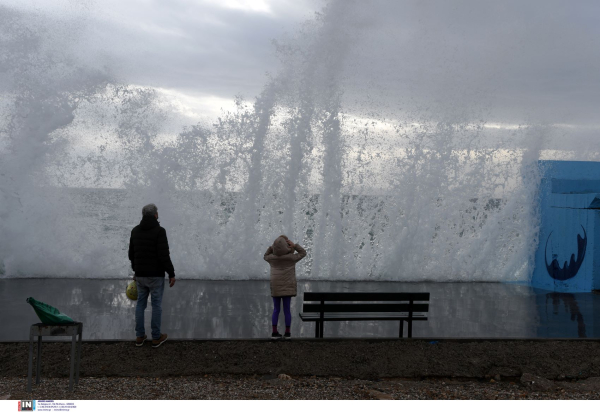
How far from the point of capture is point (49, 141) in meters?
13.6

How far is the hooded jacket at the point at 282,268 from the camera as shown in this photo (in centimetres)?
620

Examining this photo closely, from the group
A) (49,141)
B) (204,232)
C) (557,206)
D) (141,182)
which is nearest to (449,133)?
(557,206)

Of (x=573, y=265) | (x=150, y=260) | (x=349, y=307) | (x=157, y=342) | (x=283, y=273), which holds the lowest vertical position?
(x=157, y=342)

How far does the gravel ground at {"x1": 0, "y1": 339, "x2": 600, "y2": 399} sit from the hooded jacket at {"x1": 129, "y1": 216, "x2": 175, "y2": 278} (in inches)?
33.5

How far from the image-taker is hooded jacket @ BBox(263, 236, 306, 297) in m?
6.20

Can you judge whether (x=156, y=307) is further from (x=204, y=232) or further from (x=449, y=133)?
(x=449, y=133)

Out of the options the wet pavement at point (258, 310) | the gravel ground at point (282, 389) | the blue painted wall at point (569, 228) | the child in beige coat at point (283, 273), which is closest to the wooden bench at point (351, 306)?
the child in beige coat at point (283, 273)

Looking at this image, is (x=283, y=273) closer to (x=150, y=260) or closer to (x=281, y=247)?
(x=281, y=247)

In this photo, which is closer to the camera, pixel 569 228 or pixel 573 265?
pixel 573 265

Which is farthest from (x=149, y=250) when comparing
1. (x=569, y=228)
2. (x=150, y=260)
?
(x=569, y=228)

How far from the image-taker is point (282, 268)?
20.5ft

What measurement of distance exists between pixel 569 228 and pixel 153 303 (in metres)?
9.99

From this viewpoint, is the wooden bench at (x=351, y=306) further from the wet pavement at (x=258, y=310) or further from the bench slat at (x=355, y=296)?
the wet pavement at (x=258, y=310)

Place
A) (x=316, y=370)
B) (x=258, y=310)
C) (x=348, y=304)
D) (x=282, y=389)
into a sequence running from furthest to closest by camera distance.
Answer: (x=258, y=310)
(x=348, y=304)
(x=316, y=370)
(x=282, y=389)
